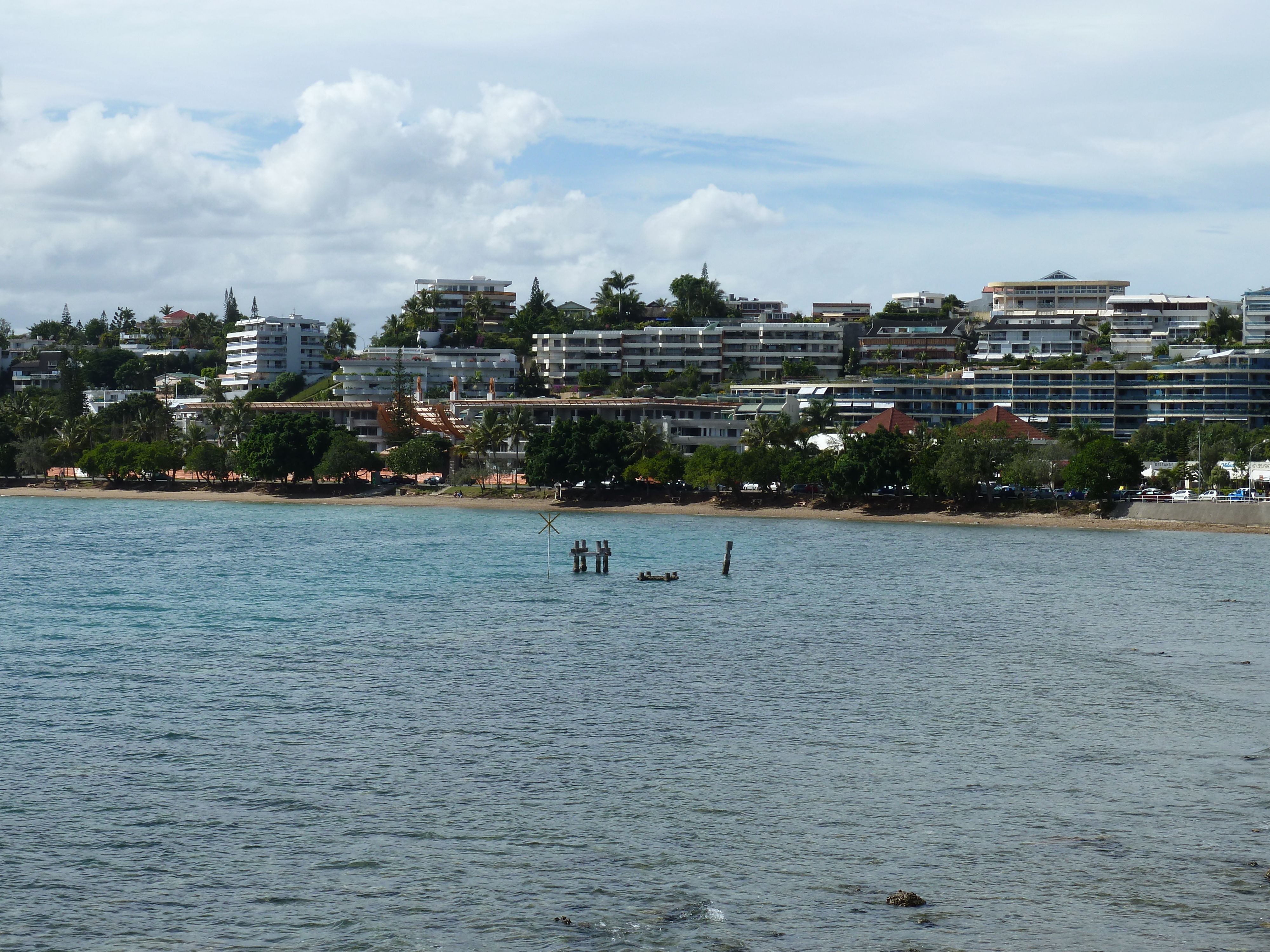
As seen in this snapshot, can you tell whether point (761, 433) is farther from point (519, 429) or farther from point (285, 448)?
point (285, 448)

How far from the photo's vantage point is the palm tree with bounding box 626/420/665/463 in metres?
137

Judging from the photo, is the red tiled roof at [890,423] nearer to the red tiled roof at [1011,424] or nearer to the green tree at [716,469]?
the red tiled roof at [1011,424]

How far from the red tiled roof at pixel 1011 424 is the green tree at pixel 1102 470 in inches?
653

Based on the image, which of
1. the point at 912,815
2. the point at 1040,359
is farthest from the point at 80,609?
the point at 1040,359

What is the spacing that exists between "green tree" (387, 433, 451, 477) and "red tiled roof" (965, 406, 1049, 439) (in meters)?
59.5

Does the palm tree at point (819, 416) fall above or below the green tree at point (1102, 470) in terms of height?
above

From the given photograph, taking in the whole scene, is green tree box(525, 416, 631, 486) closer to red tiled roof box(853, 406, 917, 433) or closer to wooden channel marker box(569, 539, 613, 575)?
red tiled roof box(853, 406, 917, 433)

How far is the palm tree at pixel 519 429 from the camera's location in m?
155

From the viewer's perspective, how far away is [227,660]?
46.3 meters

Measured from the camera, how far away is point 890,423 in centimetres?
15275

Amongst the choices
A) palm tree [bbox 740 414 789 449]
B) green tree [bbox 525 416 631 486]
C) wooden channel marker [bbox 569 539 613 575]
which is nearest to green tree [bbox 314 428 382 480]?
green tree [bbox 525 416 631 486]

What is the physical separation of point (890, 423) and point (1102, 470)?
41227 millimetres

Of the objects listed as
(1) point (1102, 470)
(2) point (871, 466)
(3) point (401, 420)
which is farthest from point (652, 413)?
(1) point (1102, 470)

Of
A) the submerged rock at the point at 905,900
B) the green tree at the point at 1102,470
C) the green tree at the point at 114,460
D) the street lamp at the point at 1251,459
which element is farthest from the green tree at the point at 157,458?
the submerged rock at the point at 905,900
